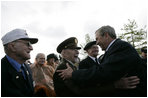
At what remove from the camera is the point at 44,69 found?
22.8 feet

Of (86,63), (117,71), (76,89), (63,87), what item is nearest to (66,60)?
(63,87)

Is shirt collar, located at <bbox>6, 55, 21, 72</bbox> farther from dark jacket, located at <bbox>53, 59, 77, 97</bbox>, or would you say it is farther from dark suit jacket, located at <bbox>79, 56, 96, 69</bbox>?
dark suit jacket, located at <bbox>79, 56, 96, 69</bbox>

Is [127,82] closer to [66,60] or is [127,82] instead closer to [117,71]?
[117,71]

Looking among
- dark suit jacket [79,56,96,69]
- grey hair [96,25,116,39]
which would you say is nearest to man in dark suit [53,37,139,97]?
grey hair [96,25,116,39]

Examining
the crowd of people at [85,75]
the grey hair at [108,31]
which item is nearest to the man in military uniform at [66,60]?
the crowd of people at [85,75]

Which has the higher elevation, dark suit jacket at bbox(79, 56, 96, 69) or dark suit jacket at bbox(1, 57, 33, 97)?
dark suit jacket at bbox(1, 57, 33, 97)

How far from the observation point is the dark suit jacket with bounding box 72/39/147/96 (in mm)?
2854

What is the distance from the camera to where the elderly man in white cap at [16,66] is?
2742 millimetres

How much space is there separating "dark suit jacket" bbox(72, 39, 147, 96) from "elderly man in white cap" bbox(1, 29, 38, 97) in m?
0.91

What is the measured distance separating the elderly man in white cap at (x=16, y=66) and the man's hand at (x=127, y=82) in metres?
1.59

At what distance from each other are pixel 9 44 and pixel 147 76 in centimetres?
266

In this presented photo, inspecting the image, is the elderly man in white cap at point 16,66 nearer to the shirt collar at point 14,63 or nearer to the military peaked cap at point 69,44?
the shirt collar at point 14,63

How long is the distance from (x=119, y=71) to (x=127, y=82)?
26 cm

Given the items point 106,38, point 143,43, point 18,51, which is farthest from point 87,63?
point 143,43
